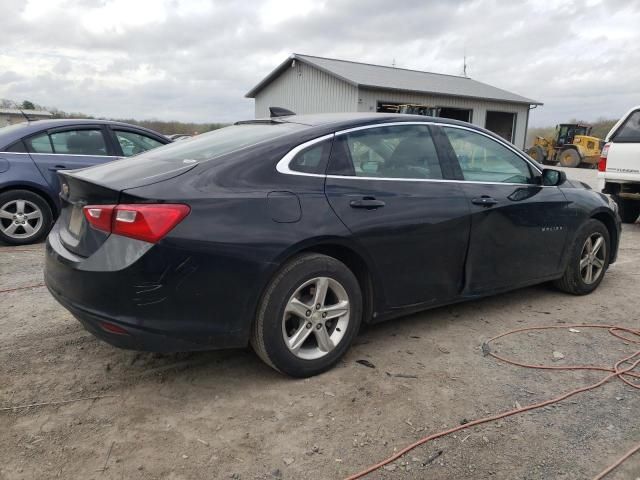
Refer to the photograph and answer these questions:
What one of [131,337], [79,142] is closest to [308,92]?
[79,142]

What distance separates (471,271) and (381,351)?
89 cm

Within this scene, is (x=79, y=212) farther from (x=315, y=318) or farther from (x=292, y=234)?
(x=315, y=318)

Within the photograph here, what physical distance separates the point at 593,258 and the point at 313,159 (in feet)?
10.2

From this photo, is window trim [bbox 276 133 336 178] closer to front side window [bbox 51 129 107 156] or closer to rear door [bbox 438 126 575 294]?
rear door [bbox 438 126 575 294]

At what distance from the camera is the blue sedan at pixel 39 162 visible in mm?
6375

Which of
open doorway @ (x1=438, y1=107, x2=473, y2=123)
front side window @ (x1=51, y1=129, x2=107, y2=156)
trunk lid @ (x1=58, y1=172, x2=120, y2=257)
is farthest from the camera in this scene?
open doorway @ (x1=438, y1=107, x2=473, y2=123)

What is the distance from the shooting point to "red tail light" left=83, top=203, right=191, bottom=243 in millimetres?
2529

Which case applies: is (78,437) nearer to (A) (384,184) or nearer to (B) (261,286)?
(B) (261,286)

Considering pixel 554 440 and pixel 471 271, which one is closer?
pixel 554 440

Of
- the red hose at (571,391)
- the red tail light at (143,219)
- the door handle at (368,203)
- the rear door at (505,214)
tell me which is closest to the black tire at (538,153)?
the rear door at (505,214)

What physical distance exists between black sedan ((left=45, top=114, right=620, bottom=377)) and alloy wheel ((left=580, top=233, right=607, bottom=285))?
82cm

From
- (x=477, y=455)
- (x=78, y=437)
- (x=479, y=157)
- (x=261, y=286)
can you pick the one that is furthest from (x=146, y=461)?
(x=479, y=157)

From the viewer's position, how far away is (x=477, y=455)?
243 cm

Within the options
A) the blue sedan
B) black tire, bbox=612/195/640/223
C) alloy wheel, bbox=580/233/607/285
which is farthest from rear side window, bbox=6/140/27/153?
black tire, bbox=612/195/640/223
